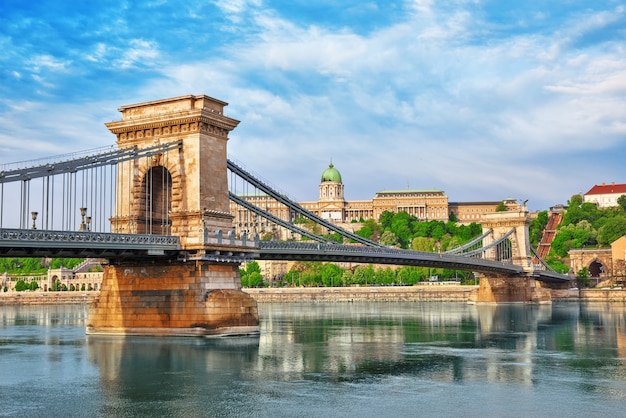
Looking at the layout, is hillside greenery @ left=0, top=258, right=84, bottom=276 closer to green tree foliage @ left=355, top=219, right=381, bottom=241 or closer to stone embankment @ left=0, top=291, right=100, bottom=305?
stone embankment @ left=0, top=291, right=100, bottom=305

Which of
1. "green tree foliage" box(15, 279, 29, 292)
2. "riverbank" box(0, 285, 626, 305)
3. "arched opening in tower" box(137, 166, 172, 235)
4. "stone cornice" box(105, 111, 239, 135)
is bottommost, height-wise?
"riverbank" box(0, 285, 626, 305)

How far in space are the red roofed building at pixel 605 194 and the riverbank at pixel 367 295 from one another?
236 feet

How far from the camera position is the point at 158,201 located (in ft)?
150

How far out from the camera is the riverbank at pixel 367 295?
101938 mm

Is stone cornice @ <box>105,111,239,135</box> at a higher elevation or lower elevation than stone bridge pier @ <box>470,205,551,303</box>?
higher

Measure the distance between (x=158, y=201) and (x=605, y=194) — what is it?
147908mm

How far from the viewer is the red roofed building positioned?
571 feet

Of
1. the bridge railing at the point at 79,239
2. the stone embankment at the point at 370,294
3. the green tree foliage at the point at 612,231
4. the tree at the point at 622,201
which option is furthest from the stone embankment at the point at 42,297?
the bridge railing at the point at 79,239

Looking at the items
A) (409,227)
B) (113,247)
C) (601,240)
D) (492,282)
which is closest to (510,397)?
(113,247)

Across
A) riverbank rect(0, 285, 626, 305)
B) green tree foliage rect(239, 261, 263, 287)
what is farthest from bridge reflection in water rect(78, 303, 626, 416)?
green tree foliage rect(239, 261, 263, 287)

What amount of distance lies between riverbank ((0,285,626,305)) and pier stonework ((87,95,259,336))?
213ft

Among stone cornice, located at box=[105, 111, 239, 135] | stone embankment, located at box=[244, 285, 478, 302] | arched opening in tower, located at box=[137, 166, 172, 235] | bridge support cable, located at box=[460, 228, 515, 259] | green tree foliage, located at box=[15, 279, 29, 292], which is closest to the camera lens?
stone cornice, located at box=[105, 111, 239, 135]

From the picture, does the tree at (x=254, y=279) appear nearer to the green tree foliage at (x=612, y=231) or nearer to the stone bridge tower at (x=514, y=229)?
the stone bridge tower at (x=514, y=229)

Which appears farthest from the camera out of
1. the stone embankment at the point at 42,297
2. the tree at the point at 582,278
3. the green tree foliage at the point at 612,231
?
the stone embankment at the point at 42,297
